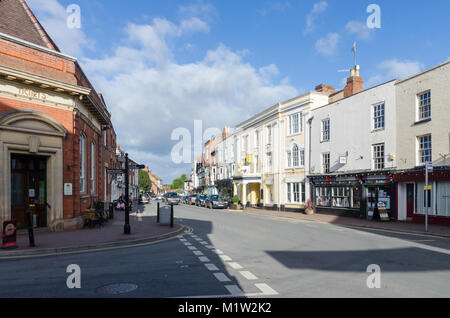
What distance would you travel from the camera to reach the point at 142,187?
98812 mm

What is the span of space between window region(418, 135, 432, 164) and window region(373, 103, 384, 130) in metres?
3.06

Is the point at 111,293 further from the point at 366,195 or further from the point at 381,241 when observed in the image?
the point at 366,195

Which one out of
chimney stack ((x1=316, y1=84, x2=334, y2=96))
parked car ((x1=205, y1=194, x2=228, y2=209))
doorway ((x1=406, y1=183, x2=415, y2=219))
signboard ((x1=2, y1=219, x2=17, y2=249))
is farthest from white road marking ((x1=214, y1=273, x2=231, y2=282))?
parked car ((x1=205, y1=194, x2=228, y2=209))

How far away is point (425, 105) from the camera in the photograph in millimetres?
19219

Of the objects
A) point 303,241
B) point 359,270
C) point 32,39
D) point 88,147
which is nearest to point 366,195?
point 303,241

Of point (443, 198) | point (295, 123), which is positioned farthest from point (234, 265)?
point (295, 123)

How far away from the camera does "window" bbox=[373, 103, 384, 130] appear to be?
22.2m

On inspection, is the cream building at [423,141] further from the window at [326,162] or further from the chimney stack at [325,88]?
the chimney stack at [325,88]

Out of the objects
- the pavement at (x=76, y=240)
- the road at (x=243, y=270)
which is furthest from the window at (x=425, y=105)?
the pavement at (x=76, y=240)

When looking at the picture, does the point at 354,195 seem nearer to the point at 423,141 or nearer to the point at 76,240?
the point at 423,141

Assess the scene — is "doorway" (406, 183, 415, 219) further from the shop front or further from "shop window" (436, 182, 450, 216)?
"shop window" (436, 182, 450, 216)

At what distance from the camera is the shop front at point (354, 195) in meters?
21.4

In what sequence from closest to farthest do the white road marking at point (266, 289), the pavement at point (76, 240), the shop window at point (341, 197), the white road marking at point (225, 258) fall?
1. the white road marking at point (266, 289)
2. the white road marking at point (225, 258)
3. the pavement at point (76, 240)
4. the shop window at point (341, 197)

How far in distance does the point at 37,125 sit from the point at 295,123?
74.7 feet
